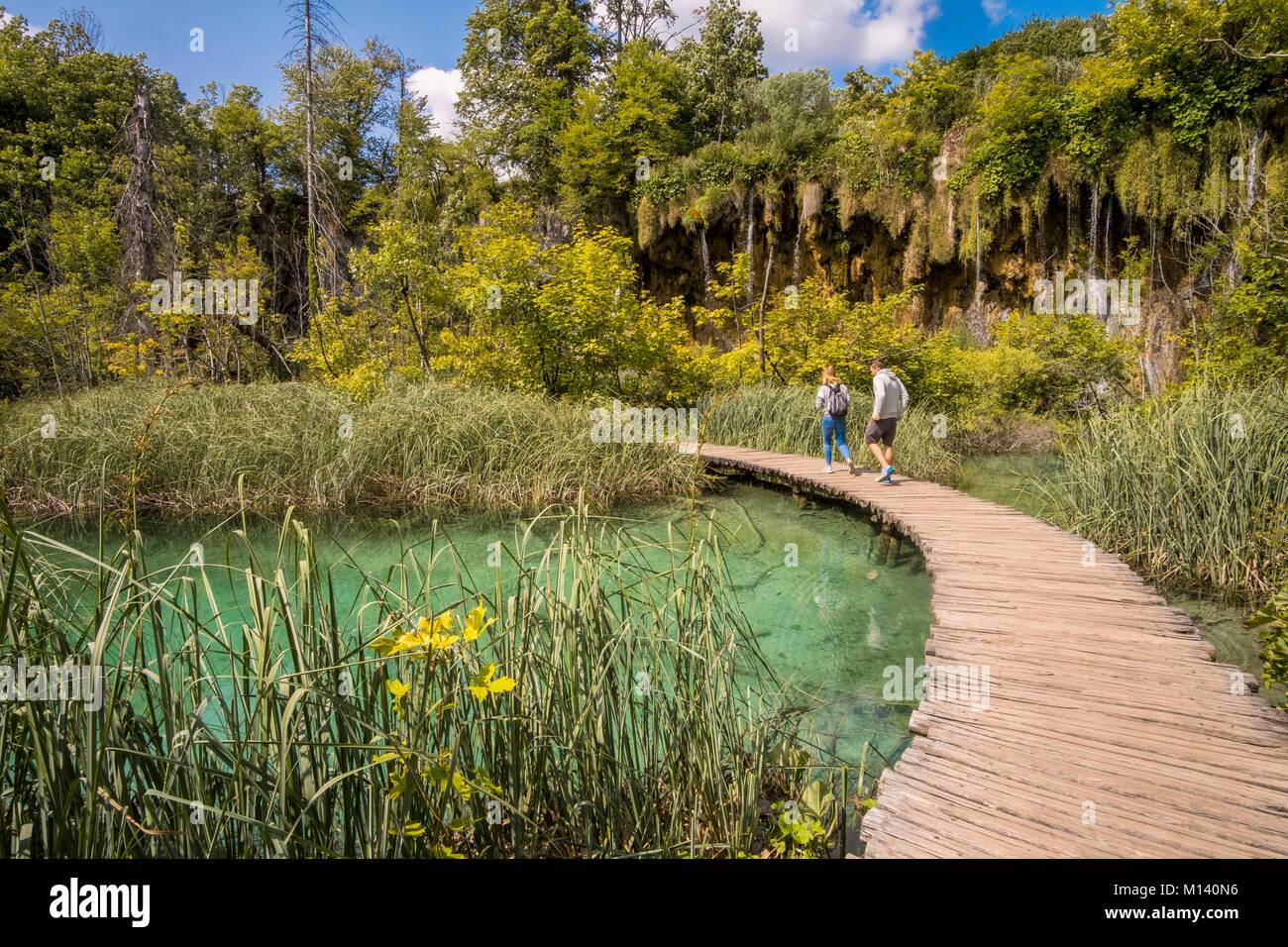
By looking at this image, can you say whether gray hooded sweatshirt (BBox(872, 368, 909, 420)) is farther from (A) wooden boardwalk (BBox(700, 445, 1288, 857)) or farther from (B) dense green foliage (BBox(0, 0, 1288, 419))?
(B) dense green foliage (BBox(0, 0, 1288, 419))

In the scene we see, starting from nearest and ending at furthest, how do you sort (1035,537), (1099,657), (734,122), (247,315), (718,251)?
(1099,657)
(1035,537)
(247,315)
(718,251)
(734,122)

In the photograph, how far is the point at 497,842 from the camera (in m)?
1.79

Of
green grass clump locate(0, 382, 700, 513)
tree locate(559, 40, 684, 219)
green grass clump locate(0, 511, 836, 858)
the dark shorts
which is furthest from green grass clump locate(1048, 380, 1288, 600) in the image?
tree locate(559, 40, 684, 219)

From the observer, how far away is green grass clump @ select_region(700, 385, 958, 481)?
9922 mm

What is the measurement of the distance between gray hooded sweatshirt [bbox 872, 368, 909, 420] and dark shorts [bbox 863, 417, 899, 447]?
25cm

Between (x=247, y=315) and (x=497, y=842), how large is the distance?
1584cm

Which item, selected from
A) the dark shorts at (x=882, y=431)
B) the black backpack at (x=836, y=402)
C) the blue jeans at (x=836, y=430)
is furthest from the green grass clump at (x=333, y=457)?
the dark shorts at (x=882, y=431)

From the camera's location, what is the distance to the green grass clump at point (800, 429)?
9922 millimetres

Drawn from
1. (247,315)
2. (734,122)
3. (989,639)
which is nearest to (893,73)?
(734,122)

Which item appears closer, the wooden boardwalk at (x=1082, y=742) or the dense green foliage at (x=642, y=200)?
the wooden boardwalk at (x=1082, y=742)

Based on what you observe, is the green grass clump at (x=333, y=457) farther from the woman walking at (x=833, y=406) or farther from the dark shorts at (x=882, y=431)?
the dark shorts at (x=882, y=431)

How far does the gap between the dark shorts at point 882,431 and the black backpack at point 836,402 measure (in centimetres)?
39
